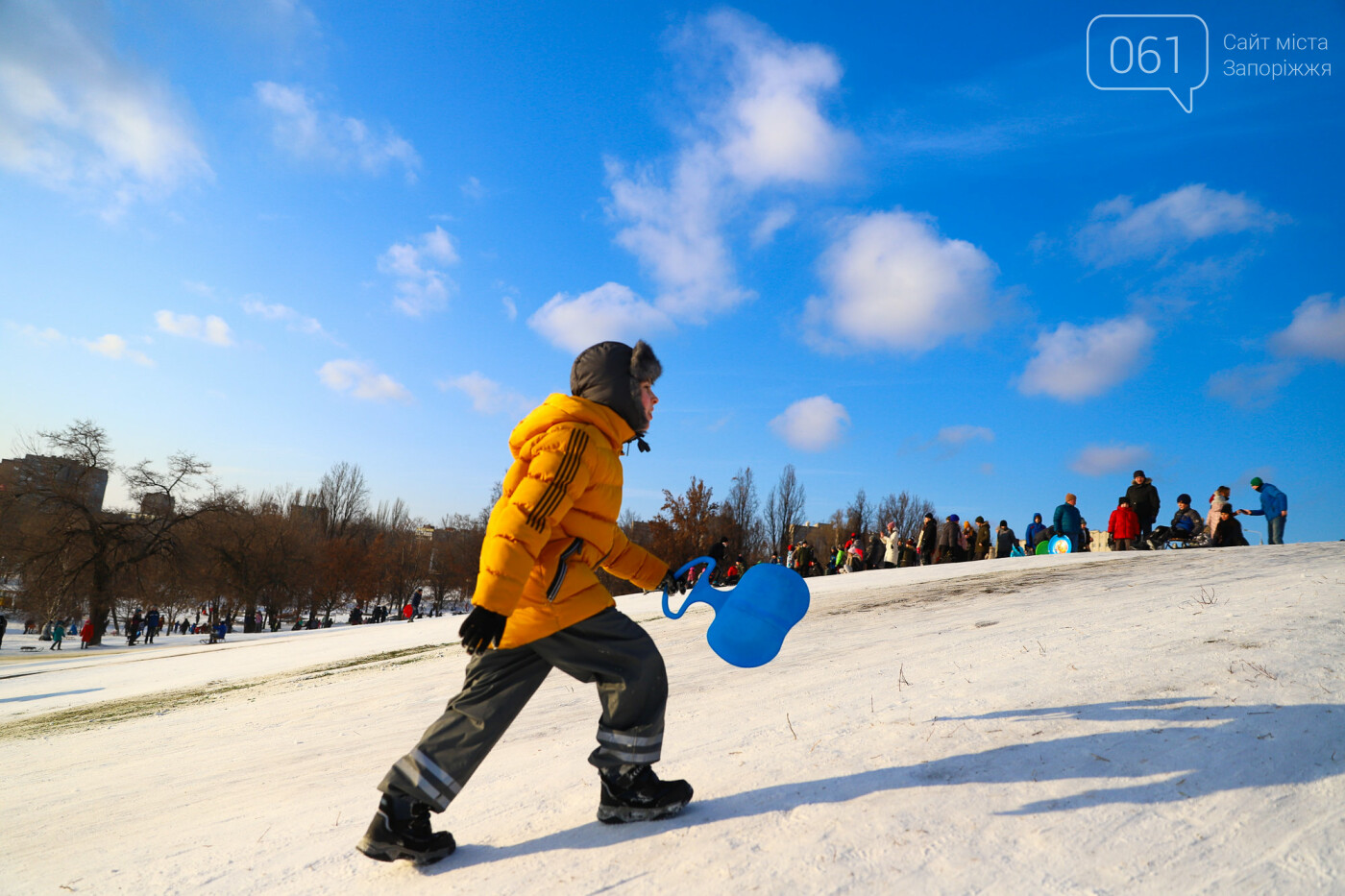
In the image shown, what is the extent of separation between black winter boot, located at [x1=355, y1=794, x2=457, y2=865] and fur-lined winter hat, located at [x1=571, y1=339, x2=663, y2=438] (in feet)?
5.30

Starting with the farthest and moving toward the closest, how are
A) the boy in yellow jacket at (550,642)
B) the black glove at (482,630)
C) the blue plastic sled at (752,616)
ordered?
1. the blue plastic sled at (752,616)
2. the boy in yellow jacket at (550,642)
3. the black glove at (482,630)

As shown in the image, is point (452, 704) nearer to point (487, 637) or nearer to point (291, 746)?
point (487, 637)

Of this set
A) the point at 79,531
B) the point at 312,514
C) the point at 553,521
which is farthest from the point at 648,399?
the point at 312,514

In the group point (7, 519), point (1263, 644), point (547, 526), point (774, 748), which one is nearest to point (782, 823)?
point (774, 748)

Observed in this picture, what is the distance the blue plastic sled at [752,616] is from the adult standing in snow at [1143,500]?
→ 15.6 m

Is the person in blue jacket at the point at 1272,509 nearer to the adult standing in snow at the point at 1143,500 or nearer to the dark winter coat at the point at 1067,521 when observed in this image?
the adult standing in snow at the point at 1143,500

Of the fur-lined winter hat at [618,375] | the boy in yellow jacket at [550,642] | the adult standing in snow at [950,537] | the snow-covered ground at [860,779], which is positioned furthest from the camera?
the adult standing in snow at [950,537]

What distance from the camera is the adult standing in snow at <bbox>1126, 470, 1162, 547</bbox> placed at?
1516cm

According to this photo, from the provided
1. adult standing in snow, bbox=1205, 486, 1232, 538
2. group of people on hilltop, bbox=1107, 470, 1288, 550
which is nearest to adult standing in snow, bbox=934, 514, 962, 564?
group of people on hilltop, bbox=1107, 470, 1288, 550

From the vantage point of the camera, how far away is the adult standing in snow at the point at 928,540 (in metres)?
18.8

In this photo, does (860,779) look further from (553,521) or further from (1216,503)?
(1216,503)

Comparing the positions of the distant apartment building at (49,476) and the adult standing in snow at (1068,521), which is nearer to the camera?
the adult standing in snow at (1068,521)

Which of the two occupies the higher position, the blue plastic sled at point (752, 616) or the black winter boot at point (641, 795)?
the blue plastic sled at point (752, 616)

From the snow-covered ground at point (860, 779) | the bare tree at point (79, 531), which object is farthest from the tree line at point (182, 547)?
the snow-covered ground at point (860, 779)
